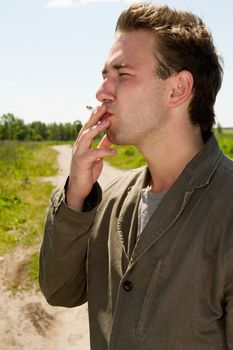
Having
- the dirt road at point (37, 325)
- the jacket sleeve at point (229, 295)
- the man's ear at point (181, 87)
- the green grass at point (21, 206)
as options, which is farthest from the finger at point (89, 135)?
the green grass at point (21, 206)

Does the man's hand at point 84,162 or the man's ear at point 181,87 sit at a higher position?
the man's ear at point 181,87

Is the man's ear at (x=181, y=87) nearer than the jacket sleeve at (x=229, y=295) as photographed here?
No

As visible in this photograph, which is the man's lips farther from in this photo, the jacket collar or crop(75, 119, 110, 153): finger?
the jacket collar

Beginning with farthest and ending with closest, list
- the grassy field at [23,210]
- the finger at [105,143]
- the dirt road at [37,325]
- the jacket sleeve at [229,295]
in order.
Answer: the grassy field at [23,210]
the dirt road at [37,325]
the finger at [105,143]
the jacket sleeve at [229,295]

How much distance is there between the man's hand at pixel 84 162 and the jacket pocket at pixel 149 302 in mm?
492

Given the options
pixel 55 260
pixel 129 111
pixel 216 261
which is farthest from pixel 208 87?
pixel 55 260

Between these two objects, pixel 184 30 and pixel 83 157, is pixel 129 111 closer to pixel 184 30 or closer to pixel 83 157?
pixel 83 157

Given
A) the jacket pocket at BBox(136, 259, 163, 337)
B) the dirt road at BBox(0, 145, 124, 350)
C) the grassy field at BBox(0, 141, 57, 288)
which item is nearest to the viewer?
the jacket pocket at BBox(136, 259, 163, 337)

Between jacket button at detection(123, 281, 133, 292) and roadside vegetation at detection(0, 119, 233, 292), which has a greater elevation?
jacket button at detection(123, 281, 133, 292)

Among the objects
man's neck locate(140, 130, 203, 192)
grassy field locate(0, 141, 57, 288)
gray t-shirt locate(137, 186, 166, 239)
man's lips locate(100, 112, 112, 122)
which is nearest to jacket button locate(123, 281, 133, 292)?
gray t-shirt locate(137, 186, 166, 239)

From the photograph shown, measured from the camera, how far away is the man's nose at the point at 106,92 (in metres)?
1.93

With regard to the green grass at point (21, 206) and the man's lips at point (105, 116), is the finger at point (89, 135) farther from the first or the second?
the green grass at point (21, 206)

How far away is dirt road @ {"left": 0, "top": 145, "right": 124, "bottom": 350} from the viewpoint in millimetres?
4449

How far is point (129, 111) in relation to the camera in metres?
1.91
